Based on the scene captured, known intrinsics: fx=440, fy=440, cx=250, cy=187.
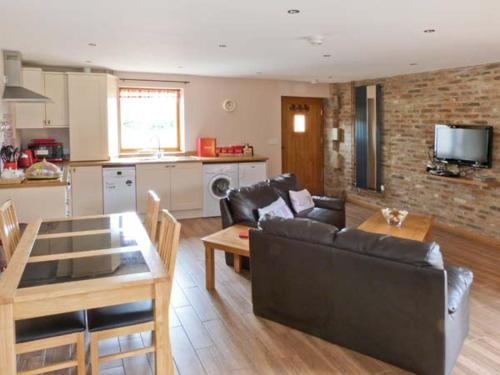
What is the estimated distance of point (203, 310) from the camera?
3.56 metres

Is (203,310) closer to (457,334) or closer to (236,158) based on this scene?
(457,334)

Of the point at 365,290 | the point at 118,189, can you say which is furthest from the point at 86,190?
the point at 365,290

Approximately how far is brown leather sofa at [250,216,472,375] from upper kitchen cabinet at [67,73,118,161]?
13.0 feet

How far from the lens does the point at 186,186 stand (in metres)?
6.75

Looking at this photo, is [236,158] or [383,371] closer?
[383,371]

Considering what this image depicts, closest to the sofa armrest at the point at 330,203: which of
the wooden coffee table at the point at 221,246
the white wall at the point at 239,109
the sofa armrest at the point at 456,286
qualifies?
the wooden coffee table at the point at 221,246

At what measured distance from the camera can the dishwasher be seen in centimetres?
627

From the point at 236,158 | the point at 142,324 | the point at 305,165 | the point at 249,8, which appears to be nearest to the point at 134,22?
the point at 249,8

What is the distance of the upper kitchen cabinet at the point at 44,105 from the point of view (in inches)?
231

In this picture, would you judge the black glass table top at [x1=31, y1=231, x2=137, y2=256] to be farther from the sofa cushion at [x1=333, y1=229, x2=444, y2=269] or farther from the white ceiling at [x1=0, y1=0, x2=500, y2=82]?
the white ceiling at [x1=0, y1=0, x2=500, y2=82]

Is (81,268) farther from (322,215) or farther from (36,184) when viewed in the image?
(322,215)

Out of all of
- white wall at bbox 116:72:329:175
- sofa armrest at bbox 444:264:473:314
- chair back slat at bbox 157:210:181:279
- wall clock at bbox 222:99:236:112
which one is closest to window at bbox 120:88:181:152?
white wall at bbox 116:72:329:175

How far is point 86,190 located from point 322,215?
331 cm

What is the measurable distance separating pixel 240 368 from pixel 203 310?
0.91 m
